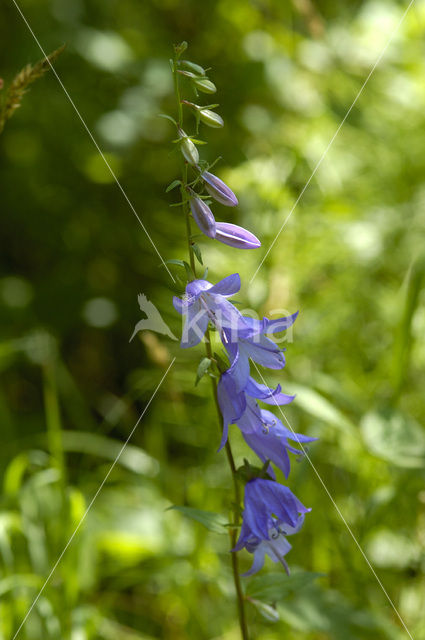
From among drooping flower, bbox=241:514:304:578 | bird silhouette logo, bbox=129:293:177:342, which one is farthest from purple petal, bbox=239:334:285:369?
drooping flower, bbox=241:514:304:578

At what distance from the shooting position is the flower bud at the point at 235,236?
760 millimetres

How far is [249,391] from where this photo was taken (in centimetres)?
73

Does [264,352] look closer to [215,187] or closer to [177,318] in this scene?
[215,187]

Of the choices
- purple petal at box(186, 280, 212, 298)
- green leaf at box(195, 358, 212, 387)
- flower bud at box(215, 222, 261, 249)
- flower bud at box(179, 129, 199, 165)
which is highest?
flower bud at box(179, 129, 199, 165)

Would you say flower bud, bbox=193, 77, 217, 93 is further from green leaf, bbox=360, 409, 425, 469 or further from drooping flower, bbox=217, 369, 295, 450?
green leaf, bbox=360, 409, 425, 469

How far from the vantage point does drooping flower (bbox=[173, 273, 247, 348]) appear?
71 centimetres

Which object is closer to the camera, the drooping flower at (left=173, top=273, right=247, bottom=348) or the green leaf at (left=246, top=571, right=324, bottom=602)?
the drooping flower at (left=173, top=273, right=247, bottom=348)

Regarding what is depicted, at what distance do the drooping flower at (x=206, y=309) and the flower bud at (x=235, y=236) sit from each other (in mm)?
69

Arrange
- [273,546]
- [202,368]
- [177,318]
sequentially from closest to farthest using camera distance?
1. [202,368]
2. [273,546]
3. [177,318]

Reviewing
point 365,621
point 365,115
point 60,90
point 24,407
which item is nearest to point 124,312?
point 24,407

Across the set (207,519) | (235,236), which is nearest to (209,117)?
(235,236)

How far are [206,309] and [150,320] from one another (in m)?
0.11

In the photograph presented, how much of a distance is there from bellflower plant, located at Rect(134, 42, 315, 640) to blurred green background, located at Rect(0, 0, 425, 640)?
23 centimetres

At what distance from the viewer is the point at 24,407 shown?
2.31 metres
